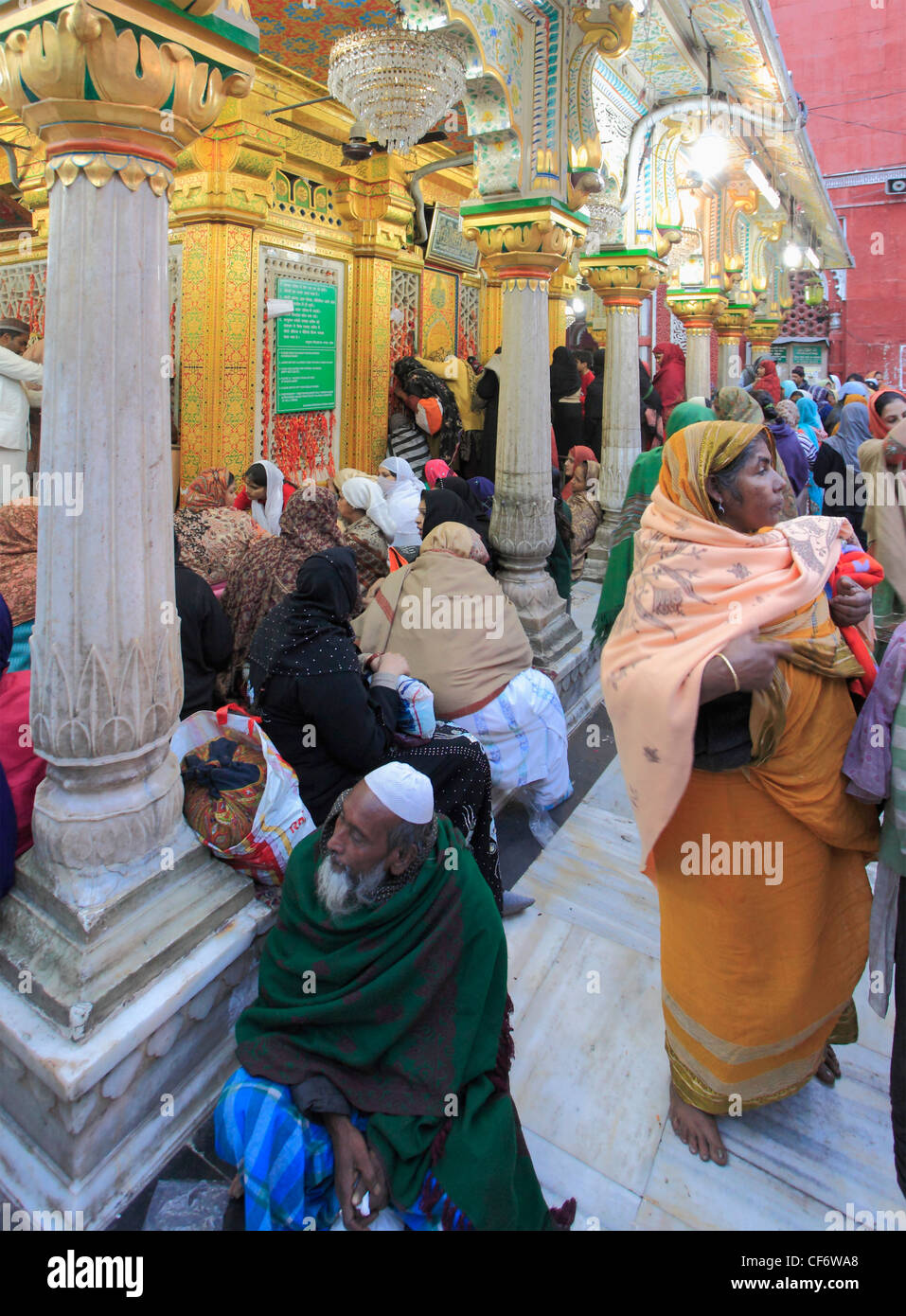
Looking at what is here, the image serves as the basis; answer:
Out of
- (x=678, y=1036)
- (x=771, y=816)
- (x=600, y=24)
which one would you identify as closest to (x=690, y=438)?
(x=771, y=816)

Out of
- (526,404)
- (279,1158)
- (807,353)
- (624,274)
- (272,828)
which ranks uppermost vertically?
(807,353)

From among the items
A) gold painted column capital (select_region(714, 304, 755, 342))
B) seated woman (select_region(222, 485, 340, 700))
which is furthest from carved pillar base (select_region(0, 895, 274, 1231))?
gold painted column capital (select_region(714, 304, 755, 342))

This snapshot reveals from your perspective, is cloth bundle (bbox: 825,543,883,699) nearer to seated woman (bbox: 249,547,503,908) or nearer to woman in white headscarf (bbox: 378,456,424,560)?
seated woman (bbox: 249,547,503,908)

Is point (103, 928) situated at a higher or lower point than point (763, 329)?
lower

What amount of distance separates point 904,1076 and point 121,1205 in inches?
63.1

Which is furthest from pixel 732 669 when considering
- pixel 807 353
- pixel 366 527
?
pixel 807 353

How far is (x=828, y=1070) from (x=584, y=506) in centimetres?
506

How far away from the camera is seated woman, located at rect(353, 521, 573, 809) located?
9.57 feet

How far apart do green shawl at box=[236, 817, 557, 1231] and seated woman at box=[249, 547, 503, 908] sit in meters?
0.65

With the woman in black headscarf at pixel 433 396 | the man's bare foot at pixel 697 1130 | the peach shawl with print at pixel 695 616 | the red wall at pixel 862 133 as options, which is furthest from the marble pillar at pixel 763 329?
the man's bare foot at pixel 697 1130

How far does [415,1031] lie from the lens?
5.30 feet

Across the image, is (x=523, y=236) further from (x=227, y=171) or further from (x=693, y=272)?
(x=693, y=272)

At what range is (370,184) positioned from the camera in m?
6.09

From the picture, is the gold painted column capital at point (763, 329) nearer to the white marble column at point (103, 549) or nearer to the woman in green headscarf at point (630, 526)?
the woman in green headscarf at point (630, 526)
